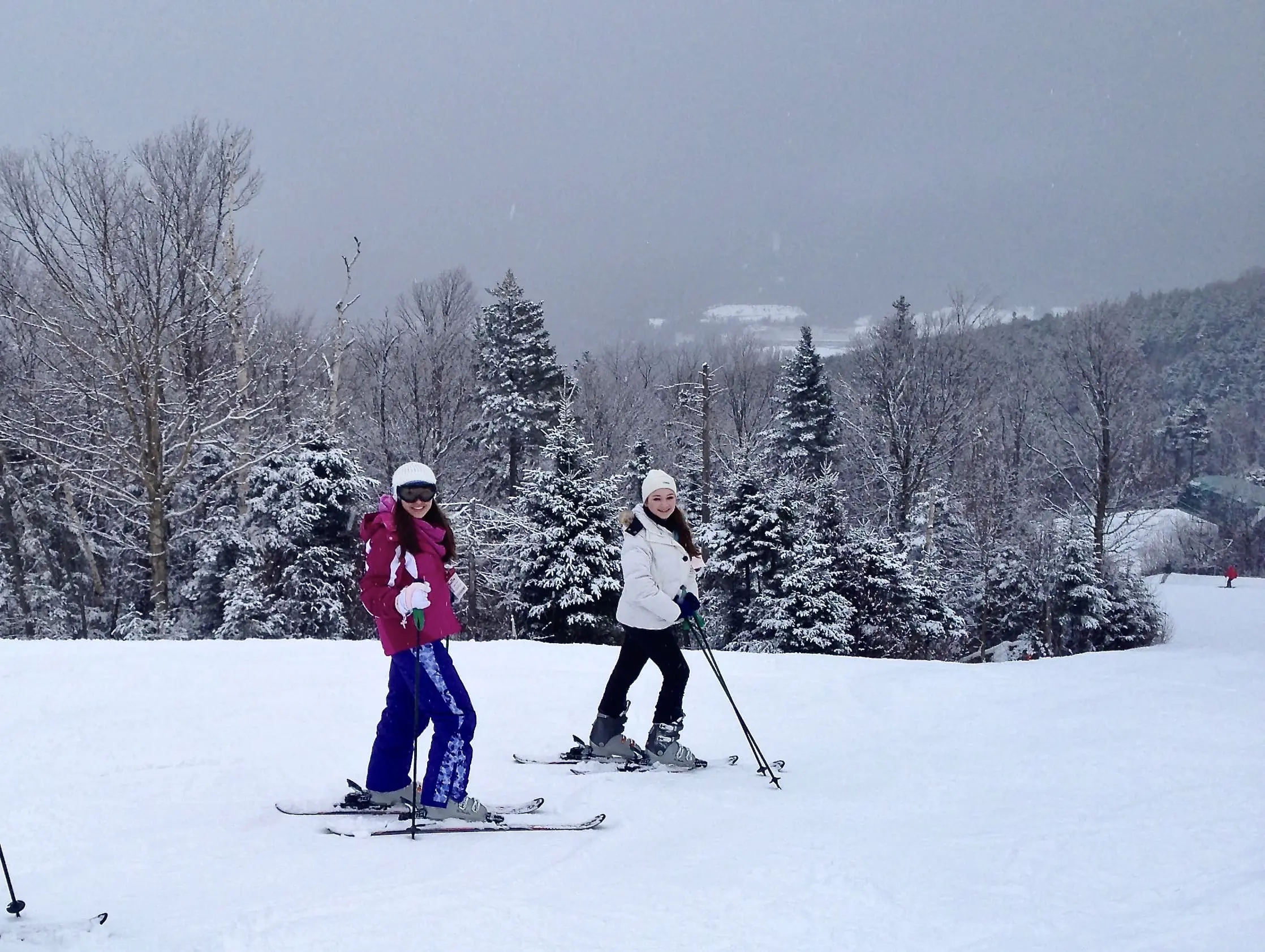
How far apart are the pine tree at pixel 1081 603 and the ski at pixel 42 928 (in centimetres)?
2007

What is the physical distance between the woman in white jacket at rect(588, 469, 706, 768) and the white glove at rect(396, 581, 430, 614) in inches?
59.5

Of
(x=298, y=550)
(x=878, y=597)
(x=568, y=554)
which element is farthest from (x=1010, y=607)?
(x=298, y=550)

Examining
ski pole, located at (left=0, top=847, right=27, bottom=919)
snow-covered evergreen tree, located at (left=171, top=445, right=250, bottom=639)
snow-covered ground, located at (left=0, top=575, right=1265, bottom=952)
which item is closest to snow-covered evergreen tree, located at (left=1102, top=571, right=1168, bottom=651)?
snow-covered ground, located at (left=0, top=575, right=1265, bottom=952)

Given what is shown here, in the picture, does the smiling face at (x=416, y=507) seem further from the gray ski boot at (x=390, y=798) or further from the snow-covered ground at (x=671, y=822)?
the snow-covered ground at (x=671, y=822)

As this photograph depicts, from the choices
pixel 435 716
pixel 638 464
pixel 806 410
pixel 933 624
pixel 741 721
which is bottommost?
pixel 933 624

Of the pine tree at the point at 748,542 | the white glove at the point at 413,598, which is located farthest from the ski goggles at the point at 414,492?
the pine tree at the point at 748,542

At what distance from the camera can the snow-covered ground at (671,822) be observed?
2896mm

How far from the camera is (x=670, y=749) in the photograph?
5266mm

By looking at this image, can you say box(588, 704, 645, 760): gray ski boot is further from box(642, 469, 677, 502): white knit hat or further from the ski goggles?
the ski goggles

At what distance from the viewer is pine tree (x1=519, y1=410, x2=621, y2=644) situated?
63.0 feet

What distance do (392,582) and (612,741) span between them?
6.72 ft

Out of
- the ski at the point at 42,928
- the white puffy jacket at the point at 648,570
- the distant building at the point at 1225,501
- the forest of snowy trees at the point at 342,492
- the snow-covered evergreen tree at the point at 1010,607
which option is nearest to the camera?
the ski at the point at 42,928

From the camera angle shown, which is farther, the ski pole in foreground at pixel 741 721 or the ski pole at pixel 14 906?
the ski pole in foreground at pixel 741 721

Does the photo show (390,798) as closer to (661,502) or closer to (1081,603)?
(661,502)
